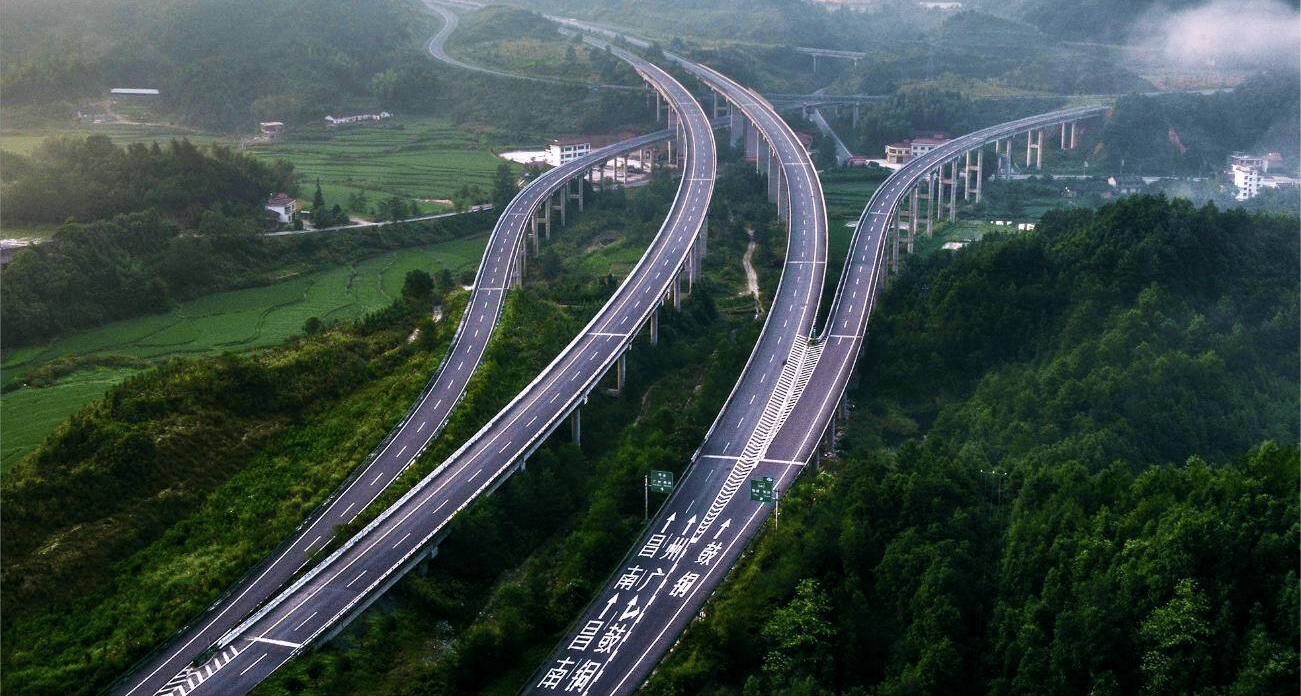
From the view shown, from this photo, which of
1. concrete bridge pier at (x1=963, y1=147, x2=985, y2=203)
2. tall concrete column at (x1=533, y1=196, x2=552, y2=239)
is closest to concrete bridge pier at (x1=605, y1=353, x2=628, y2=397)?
tall concrete column at (x1=533, y1=196, x2=552, y2=239)

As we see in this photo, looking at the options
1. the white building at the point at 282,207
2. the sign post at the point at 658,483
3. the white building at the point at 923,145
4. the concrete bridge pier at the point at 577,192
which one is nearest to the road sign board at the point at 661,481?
the sign post at the point at 658,483

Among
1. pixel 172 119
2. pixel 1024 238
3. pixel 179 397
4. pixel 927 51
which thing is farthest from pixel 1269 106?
pixel 179 397

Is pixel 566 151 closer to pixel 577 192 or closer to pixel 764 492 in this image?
pixel 577 192

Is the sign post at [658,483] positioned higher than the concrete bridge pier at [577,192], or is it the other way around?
the concrete bridge pier at [577,192]

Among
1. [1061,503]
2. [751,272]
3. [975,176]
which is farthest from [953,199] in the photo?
[1061,503]

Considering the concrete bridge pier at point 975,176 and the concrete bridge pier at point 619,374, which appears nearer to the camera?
the concrete bridge pier at point 619,374

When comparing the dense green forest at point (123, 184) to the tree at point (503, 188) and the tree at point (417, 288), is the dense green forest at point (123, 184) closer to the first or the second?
→ the tree at point (503, 188)

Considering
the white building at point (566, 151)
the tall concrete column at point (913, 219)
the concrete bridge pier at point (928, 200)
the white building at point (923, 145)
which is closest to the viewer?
the tall concrete column at point (913, 219)

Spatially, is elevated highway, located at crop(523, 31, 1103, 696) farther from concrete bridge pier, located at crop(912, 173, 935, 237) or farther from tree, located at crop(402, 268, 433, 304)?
concrete bridge pier, located at crop(912, 173, 935, 237)
